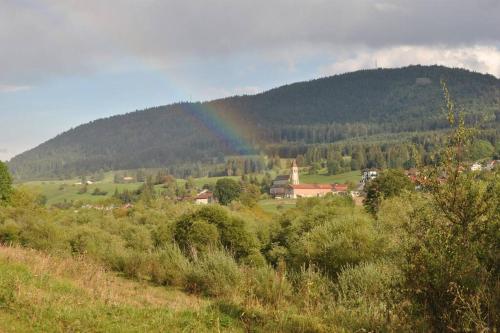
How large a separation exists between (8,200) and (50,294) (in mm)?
55645

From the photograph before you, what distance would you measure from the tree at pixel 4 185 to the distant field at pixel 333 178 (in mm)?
85957

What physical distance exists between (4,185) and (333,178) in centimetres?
9810

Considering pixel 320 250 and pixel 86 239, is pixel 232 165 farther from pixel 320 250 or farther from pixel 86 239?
pixel 320 250

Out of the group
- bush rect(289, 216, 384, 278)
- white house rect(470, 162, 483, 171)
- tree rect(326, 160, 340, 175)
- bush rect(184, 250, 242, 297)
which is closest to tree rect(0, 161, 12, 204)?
bush rect(289, 216, 384, 278)

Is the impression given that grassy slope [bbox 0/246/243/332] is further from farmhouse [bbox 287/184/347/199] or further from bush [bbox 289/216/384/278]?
farmhouse [bbox 287/184/347/199]

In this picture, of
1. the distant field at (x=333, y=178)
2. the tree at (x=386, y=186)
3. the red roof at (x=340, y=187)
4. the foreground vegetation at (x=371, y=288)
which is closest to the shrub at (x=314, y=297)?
the foreground vegetation at (x=371, y=288)

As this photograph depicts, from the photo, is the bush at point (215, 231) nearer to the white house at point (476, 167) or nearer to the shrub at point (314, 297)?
the shrub at point (314, 297)

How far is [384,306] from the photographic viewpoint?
27.1ft

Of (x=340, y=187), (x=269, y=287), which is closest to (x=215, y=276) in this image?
(x=269, y=287)

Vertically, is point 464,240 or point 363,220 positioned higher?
point 464,240

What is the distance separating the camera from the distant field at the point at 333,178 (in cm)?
13338

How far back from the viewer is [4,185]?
194 feet

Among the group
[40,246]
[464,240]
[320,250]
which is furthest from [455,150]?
[40,246]

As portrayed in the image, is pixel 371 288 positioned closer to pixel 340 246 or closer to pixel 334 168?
pixel 340 246
